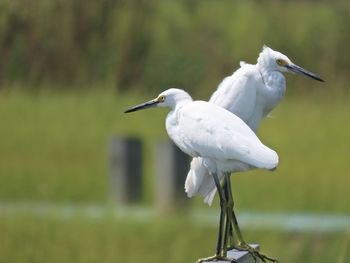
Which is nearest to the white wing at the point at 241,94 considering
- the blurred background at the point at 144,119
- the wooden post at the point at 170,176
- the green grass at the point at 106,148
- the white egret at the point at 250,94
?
the white egret at the point at 250,94

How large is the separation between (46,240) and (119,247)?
0.37 meters

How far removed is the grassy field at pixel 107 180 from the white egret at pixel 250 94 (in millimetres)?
1203

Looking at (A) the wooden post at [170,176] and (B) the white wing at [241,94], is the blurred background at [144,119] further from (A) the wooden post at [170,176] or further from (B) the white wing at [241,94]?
(B) the white wing at [241,94]

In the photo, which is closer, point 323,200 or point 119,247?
point 119,247

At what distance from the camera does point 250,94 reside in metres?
4.27

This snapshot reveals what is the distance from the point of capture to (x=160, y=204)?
8.72 metres

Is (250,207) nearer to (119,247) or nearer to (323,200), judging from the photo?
(323,200)

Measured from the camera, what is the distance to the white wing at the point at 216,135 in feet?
12.5

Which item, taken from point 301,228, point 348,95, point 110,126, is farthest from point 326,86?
point 301,228

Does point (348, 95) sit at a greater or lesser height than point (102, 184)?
greater

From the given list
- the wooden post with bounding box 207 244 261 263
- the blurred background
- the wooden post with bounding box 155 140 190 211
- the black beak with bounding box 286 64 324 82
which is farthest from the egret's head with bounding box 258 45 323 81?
the wooden post with bounding box 155 140 190 211

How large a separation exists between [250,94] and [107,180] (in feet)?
18.2

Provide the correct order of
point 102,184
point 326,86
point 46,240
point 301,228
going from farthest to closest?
1. point 326,86
2. point 102,184
3. point 301,228
4. point 46,240

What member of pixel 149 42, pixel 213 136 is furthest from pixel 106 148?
pixel 213 136
